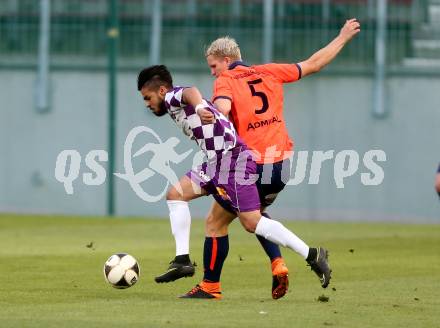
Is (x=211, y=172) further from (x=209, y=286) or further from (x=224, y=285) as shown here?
(x=224, y=285)

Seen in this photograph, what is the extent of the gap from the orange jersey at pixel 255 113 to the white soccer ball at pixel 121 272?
1.34 m

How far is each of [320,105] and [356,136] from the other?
99 centimetres

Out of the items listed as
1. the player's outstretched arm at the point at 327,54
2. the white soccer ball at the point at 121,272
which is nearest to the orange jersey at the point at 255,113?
the player's outstretched arm at the point at 327,54

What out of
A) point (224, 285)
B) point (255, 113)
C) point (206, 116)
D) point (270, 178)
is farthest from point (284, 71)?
point (224, 285)

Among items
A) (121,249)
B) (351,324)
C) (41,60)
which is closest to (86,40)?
(41,60)

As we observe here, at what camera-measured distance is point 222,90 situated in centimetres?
1012

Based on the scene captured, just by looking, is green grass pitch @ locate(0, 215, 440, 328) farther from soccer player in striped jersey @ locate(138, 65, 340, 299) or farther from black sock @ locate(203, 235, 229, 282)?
soccer player in striped jersey @ locate(138, 65, 340, 299)

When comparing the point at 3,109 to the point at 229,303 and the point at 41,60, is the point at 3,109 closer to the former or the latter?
the point at 41,60

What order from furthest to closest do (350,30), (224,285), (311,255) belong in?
1. (224,285)
2. (350,30)
3. (311,255)

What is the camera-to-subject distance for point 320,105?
2564 cm

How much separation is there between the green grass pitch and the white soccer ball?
0.40 ft

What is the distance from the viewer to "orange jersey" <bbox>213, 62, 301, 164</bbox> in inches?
404

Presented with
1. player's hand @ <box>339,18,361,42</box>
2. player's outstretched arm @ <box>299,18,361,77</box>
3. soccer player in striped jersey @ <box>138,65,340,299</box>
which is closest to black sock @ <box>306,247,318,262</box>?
soccer player in striped jersey @ <box>138,65,340,299</box>

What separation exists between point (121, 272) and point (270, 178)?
1.39 meters
